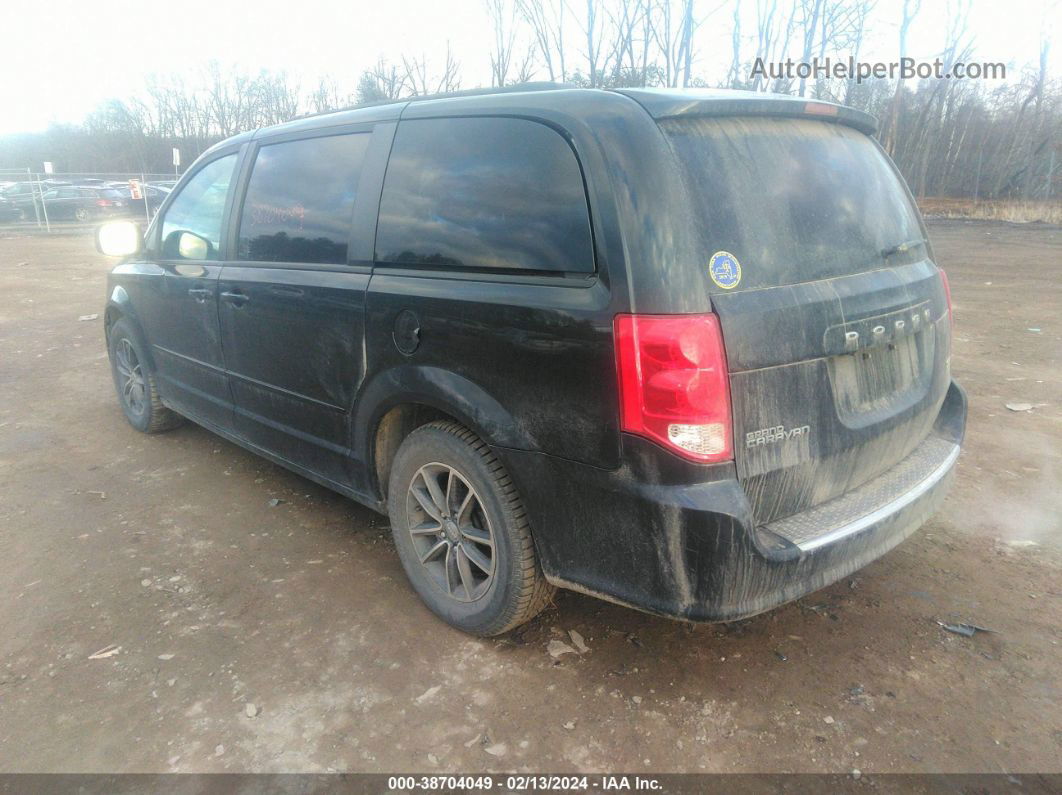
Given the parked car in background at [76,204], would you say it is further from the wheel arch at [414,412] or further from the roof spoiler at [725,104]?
the roof spoiler at [725,104]

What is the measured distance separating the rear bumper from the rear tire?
3377mm

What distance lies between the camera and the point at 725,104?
2.35 m

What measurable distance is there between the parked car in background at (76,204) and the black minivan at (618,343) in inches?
1038

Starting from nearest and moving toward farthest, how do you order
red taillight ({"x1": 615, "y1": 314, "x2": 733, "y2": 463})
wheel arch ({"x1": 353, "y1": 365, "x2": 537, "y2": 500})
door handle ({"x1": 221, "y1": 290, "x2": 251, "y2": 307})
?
1. red taillight ({"x1": 615, "y1": 314, "x2": 733, "y2": 463})
2. wheel arch ({"x1": 353, "y1": 365, "x2": 537, "y2": 500})
3. door handle ({"x1": 221, "y1": 290, "x2": 251, "y2": 307})

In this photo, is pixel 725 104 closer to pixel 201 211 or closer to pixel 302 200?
pixel 302 200

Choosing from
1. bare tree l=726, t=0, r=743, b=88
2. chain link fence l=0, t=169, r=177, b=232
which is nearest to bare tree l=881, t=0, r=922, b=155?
bare tree l=726, t=0, r=743, b=88

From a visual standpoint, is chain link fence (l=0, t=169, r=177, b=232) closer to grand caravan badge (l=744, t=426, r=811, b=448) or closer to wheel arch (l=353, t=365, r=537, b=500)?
wheel arch (l=353, t=365, r=537, b=500)

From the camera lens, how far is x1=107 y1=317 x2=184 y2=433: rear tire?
16.0 ft

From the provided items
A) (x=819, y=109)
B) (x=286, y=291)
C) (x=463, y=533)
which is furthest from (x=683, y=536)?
Result: (x=286, y=291)

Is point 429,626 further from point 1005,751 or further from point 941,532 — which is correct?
point 941,532

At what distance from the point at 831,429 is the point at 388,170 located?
1873mm

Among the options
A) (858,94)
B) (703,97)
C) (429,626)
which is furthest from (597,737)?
(858,94)

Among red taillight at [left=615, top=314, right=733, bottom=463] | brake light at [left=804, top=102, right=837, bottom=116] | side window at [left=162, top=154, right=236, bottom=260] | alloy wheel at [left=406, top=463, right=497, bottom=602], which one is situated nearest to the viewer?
red taillight at [left=615, top=314, right=733, bottom=463]

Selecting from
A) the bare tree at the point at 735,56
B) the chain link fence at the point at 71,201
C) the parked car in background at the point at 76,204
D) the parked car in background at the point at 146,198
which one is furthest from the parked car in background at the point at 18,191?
the bare tree at the point at 735,56
